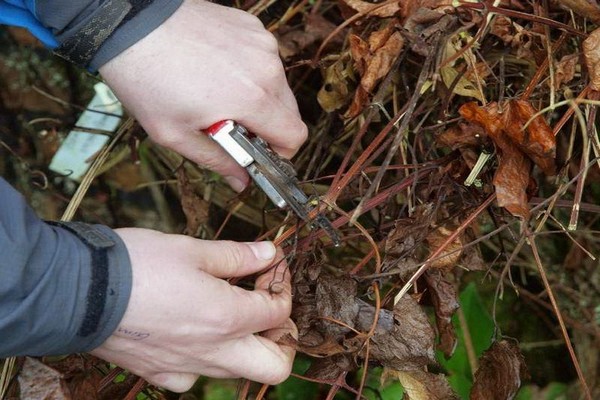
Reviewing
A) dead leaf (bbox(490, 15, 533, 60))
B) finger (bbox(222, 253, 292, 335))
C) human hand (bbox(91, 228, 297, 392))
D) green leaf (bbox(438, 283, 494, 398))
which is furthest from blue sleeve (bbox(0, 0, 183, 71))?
green leaf (bbox(438, 283, 494, 398))

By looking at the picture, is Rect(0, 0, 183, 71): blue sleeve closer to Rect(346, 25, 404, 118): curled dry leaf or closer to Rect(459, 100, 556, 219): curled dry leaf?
Rect(346, 25, 404, 118): curled dry leaf

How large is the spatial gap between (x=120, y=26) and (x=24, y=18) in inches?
8.8

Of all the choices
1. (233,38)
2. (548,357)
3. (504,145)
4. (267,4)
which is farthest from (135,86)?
(548,357)

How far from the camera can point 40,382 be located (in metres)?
1.02

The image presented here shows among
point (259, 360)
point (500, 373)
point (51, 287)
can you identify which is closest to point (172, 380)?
point (259, 360)

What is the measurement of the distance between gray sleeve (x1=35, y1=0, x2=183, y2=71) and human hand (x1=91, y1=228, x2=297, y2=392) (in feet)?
0.88

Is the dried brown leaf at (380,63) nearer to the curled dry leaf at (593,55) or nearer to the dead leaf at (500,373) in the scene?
the curled dry leaf at (593,55)

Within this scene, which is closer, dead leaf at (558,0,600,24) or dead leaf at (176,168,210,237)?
dead leaf at (558,0,600,24)

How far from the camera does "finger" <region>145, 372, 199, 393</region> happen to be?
0.99m

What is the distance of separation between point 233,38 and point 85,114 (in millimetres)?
683

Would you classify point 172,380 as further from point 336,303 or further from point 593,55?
point 593,55

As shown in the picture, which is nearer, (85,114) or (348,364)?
(348,364)

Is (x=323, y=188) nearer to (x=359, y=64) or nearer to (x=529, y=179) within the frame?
(x=359, y=64)

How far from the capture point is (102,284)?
0.86 meters
